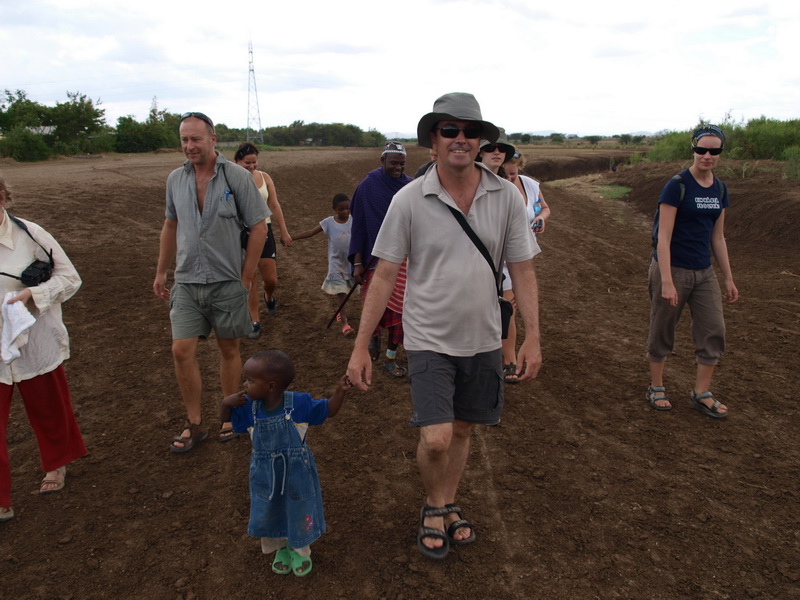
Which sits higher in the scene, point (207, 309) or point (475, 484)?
point (207, 309)

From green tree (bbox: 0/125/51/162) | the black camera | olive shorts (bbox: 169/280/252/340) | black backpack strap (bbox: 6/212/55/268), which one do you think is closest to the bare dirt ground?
olive shorts (bbox: 169/280/252/340)

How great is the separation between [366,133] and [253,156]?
8391cm

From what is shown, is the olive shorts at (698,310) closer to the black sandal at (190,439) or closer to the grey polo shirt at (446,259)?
the grey polo shirt at (446,259)

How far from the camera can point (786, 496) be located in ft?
11.6

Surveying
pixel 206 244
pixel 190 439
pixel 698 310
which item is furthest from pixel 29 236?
pixel 698 310

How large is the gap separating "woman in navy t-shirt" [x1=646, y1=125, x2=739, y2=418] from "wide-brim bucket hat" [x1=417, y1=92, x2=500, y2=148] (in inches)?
81.8

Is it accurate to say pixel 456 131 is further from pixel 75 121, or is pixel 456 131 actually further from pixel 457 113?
pixel 75 121

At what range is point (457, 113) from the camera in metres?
2.66

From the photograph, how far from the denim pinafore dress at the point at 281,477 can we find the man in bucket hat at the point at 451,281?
0.41 m

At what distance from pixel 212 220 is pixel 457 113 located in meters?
1.83

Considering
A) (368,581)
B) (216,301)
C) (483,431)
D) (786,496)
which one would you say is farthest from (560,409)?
(216,301)

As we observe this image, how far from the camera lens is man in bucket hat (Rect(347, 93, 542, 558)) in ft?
8.86

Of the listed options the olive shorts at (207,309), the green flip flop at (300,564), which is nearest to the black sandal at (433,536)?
the green flip flop at (300,564)

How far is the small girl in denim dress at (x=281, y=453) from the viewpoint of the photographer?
271 centimetres
